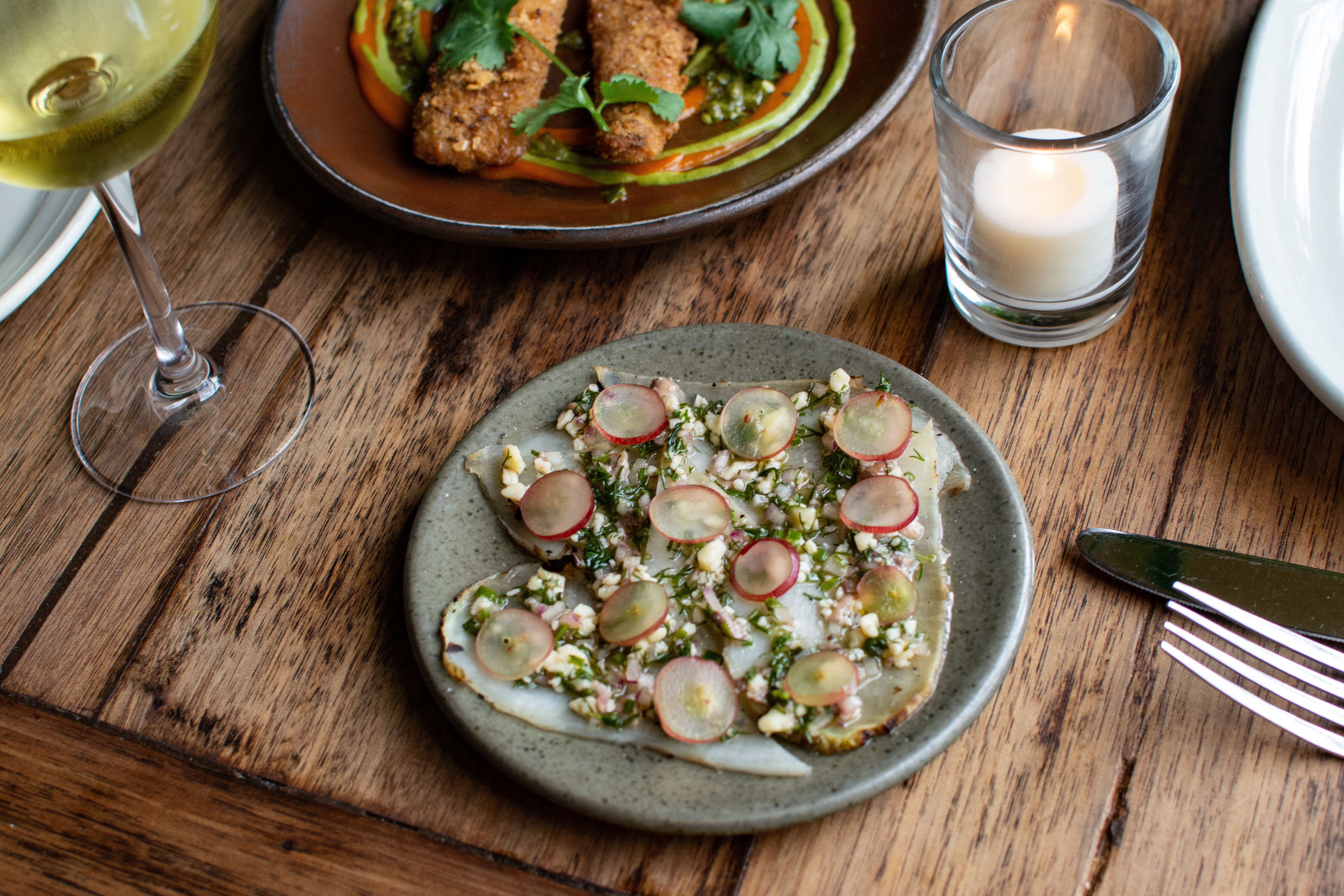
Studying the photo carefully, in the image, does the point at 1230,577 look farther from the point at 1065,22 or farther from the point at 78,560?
the point at 78,560

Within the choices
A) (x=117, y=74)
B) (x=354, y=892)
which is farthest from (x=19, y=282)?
(x=354, y=892)

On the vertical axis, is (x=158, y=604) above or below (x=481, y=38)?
below

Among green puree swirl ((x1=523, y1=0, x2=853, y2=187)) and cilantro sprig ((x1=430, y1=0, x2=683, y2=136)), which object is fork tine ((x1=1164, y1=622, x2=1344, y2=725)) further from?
cilantro sprig ((x1=430, y1=0, x2=683, y2=136))

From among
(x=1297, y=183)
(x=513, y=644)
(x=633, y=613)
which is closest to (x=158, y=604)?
(x=513, y=644)

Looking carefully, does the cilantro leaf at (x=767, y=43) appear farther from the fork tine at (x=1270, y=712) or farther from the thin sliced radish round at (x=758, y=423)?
the fork tine at (x=1270, y=712)

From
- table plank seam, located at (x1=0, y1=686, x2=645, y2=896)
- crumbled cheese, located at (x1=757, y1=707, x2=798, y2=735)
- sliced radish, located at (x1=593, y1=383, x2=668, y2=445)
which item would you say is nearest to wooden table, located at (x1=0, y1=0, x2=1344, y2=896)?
table plank seam, located at (x1=0, y1=686, x2=645, y2=896)
